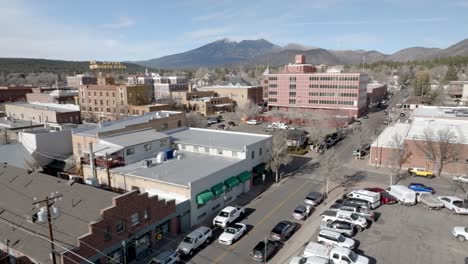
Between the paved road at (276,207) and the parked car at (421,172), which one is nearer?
the paved road at (276,207)

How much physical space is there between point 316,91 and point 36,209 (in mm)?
74903

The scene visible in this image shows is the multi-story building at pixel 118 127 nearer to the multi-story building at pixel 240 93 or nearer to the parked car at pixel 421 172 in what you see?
the parked car at pixel 421 172

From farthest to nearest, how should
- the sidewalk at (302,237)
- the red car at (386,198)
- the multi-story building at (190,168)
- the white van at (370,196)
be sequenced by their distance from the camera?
1. the red car at (386,198)
2. the white van at (370,196)
3. the multi-story building at (190,168)
4. the sidewalk at (302,237)

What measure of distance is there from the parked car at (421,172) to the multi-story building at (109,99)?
2125 inches

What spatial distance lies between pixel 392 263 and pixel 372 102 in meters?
97.5

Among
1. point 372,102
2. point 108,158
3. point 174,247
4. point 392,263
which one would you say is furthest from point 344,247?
point 372,102

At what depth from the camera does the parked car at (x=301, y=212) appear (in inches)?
1051

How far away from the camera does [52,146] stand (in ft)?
127

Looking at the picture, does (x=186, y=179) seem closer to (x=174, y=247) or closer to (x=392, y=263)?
(x=174, y=247)

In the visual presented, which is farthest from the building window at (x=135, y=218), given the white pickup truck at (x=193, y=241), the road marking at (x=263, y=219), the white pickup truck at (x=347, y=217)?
the white pickup truck at (x=347, y=217)

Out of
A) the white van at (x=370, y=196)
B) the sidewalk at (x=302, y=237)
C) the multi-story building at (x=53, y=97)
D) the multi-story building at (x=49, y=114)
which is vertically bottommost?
the sidewalk at (x=302, y=237)

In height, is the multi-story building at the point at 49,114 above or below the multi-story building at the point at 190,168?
above

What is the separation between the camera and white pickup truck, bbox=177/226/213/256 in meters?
21.3

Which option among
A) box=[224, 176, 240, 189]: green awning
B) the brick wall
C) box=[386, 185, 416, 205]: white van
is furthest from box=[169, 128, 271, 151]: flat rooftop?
box=[386, 185, 416, 205]: white van
